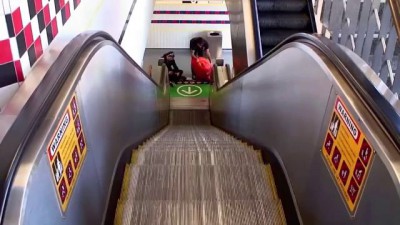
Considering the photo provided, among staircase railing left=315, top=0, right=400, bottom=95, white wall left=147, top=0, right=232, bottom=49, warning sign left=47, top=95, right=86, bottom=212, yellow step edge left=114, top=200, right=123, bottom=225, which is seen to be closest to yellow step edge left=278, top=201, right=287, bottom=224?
yellow step edge left=114, top=200, right=123, bottom=225

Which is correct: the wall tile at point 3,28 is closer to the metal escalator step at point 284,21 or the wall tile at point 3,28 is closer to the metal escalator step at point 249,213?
the metal escalator step at point 249,213

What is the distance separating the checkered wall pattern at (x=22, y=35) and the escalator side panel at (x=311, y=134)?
1.26 metres

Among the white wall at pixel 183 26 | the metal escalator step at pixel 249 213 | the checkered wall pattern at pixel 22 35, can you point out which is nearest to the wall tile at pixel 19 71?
the checkered wall pattern at pixel 22 35

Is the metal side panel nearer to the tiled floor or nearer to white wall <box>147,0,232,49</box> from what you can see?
the tiled floor

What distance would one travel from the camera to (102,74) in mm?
2297

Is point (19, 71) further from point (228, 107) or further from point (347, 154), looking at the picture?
point (228, 107)

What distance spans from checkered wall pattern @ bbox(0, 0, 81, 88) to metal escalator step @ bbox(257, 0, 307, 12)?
15.2 feet

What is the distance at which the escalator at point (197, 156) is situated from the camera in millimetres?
1294

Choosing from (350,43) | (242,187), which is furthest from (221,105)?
(242,187)

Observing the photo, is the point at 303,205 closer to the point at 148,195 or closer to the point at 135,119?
the point at 148,195

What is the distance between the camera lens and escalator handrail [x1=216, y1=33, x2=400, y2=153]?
136 centimetres

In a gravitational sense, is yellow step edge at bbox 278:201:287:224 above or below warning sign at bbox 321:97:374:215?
below

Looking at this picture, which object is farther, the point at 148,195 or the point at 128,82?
the point at 128,82

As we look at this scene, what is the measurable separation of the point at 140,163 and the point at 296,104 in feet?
3.82
